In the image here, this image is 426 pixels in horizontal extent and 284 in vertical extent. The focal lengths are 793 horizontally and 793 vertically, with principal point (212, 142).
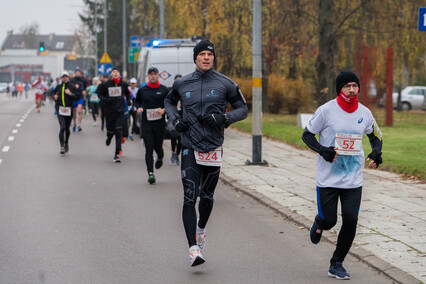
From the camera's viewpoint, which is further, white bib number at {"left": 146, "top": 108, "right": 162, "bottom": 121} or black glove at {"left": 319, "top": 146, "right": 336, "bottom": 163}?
white bib number at {"left": 146, "top": 108, "right": 162, "bottom": 121}

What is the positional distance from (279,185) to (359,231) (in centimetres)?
392

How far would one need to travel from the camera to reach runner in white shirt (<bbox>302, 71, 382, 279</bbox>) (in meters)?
6.10

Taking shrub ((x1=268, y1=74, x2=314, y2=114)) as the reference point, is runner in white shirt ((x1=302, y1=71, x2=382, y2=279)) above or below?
above

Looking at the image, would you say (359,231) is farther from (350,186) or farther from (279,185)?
(279,185)

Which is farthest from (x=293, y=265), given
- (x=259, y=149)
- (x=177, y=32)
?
(x=177, y=32)

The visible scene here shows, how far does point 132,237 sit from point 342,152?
263 centimetres

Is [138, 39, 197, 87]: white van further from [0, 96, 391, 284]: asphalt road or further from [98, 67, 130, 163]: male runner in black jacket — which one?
[0, 96, 391, 284]: asphalt road

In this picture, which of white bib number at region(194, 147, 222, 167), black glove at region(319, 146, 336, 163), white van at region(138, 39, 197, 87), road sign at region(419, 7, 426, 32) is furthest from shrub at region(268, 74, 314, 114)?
black glove at region(319, 146, 336, 163)

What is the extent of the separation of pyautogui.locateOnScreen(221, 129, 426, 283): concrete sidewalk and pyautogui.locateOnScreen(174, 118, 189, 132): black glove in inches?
75.2

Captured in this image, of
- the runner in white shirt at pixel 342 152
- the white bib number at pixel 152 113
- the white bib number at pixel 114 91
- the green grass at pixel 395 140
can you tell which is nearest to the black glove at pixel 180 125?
the runner in white shirt at pixel 342 152

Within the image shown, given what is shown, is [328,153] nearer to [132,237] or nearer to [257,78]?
[132,237]

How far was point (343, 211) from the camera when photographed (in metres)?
6.18

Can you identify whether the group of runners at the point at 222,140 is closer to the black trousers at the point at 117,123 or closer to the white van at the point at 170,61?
the black trousers at the point at 117,123

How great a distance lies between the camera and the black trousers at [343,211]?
6129mm
